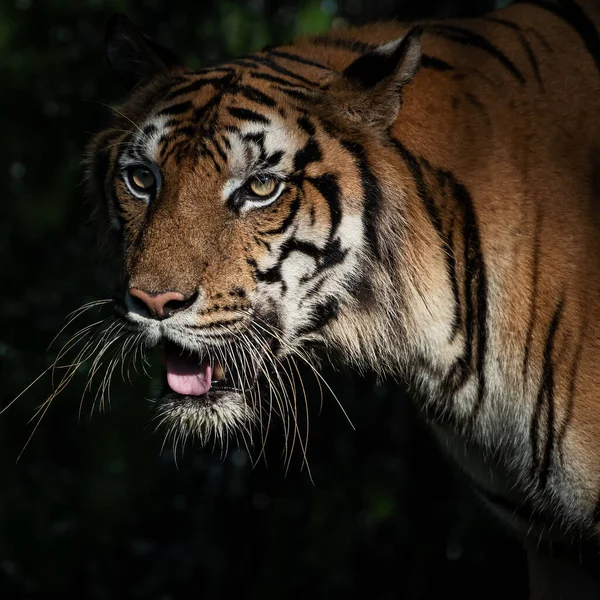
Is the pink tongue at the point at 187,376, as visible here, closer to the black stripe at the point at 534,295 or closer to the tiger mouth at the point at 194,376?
the tiger mouth at the point at 194,376

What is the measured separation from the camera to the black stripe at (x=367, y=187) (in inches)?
83.6

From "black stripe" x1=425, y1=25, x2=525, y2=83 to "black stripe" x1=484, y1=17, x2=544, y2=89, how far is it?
0.12 feet

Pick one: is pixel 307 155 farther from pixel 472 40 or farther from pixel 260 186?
pixel 472 40

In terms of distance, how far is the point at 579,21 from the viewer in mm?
2354

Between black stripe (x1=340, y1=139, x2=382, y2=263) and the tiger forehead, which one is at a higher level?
the tiger forehead

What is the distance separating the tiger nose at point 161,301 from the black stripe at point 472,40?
886mm

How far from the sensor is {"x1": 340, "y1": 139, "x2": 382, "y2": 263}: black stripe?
83.6 inches

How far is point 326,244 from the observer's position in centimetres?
212

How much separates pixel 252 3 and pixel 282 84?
1.99 metres

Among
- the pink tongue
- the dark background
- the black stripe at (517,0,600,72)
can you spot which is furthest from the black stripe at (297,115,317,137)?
the dark background

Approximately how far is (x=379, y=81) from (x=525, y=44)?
45 cm

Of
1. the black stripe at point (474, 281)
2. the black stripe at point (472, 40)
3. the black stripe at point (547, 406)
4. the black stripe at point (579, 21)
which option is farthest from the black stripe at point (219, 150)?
the black stripe at point (579, 21)

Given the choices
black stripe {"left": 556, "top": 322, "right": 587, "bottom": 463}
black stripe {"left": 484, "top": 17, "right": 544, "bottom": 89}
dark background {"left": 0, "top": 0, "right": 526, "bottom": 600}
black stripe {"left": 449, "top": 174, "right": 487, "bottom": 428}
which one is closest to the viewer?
black stripe {"left": 556, "top": 322, "right": 587, "bottom": 463}

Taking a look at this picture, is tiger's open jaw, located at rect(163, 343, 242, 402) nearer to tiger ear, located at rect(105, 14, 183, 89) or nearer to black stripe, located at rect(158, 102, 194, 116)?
black stripe, located at rect(158, 102, 194, 116)
